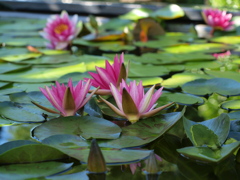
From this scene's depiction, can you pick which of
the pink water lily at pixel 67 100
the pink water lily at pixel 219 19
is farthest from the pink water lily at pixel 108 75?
the pink water lily at pixel 219 19

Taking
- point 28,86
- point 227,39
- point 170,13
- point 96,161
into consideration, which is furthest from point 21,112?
point 170,13

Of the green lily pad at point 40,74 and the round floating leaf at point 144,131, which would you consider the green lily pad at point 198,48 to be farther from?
the round floating leaf at point 144,131

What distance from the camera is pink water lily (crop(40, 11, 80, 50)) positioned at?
2252 mm

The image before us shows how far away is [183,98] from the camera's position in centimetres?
126

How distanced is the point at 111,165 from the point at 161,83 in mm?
746

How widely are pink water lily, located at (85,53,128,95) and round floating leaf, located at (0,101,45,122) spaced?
0.68 ft

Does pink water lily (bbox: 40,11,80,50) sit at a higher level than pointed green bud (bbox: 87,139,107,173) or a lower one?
higher

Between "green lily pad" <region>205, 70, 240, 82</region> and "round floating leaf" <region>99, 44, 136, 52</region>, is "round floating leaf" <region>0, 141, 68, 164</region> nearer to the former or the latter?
"green lily pad" <region>205, 70, 240, 82</region>

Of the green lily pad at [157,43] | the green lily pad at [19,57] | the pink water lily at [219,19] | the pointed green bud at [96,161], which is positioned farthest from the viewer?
the pink water lily at [219,19]

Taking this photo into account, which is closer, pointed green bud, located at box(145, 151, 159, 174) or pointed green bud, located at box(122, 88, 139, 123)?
pointed green bud, located at box(145, 151, 159, 174)

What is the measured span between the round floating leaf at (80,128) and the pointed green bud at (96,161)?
16cm

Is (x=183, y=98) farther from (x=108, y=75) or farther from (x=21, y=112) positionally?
(x=21, y=112)

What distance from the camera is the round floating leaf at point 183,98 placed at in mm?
1217

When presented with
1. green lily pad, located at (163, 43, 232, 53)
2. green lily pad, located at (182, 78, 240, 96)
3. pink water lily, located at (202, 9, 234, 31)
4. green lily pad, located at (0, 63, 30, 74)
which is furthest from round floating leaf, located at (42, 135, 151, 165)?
pink water lily, located at (202, 9, 234, 31)
